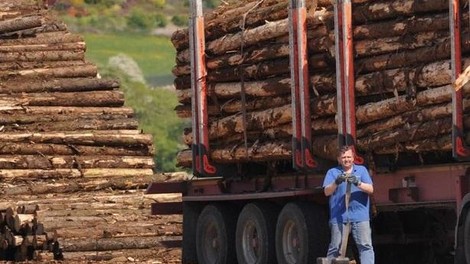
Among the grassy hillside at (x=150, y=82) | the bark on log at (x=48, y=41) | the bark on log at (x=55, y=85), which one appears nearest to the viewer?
the bark on log at (x=55, y=85)

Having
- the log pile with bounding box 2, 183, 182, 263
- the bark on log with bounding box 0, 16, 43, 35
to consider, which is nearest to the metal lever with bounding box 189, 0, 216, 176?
the log pile with bounding box 2, 183, 182, 263

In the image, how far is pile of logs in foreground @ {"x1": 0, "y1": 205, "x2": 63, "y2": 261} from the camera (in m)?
22.3

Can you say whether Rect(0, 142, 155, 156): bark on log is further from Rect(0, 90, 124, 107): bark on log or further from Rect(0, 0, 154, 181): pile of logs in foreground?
Rect(0, 90, 124, 107): bark on log

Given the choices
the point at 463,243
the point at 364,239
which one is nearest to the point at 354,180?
the point at 364,239

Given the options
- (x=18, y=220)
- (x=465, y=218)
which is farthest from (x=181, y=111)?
(x=465, y=218)

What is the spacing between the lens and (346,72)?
55.9ft

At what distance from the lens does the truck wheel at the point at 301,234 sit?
692 inches

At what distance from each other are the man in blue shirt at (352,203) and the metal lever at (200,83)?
4227 mm

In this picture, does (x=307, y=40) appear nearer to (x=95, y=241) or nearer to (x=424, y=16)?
(x=424, y=16)

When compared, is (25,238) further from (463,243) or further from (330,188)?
(463,243)

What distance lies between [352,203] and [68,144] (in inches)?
395

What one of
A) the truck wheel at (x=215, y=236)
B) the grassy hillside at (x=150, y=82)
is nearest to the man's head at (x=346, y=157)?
the truck wheel at (x=215, y=236)

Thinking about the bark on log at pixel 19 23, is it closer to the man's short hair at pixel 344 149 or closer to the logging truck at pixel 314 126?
the logging truck at pixel 314 126

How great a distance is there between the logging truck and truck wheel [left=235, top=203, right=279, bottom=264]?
0.02m
